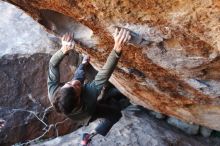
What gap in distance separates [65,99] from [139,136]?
7.64ft

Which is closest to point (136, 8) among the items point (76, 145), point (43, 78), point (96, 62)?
point (96, 62)

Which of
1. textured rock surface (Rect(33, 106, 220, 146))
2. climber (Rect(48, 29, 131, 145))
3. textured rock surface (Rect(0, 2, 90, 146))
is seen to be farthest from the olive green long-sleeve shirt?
textured rock surface (Rect(0, 2, 90, 146))

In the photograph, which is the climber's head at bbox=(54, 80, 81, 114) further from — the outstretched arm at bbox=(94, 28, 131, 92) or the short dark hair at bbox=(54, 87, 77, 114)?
the outstretched arm at bbox=(94, 28, 131, 92)

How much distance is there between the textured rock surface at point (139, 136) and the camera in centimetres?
517

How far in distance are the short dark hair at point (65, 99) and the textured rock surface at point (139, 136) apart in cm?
185

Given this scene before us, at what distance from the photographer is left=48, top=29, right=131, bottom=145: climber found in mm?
3291

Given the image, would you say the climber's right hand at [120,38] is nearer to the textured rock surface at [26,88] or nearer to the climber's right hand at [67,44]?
the climber's right hand at [67,44]

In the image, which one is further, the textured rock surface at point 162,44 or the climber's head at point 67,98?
the climber's head at point 67,98

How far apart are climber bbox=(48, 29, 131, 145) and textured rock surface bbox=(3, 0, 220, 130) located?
0.26 meters

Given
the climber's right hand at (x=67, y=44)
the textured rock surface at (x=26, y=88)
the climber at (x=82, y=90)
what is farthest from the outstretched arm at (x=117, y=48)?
the textured rock surface at (x=26, y=88)

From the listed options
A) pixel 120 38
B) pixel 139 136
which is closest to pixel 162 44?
pixel 120 38

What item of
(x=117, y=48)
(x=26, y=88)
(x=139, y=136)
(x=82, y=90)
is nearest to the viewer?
(x=117, y=48)

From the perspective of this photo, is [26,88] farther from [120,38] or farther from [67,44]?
Answer: [120,38]

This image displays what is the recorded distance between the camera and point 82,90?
3652 mm
